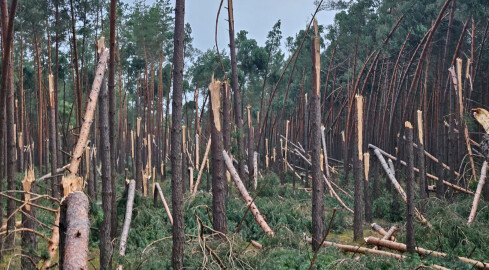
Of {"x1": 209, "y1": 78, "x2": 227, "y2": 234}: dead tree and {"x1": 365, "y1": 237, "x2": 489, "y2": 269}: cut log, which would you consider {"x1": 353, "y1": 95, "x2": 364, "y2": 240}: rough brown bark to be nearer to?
{"x1": 365, "y1": 237, "x2": 489, "y2": 269}: cut log

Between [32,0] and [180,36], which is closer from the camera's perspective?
[180,36]

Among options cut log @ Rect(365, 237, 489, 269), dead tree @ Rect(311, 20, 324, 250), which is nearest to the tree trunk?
dead tree @ Rect(311, 20, 324, 250)

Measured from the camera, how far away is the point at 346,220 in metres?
11.0

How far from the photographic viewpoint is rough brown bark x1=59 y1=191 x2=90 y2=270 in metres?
3.09

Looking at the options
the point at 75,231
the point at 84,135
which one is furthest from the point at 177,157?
the point at 75,231

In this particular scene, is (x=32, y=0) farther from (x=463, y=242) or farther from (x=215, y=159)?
(x=463, y=242)

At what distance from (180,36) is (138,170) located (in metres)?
10.1

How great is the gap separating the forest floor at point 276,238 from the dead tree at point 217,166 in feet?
0.81

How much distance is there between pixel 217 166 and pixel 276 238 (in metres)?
1.49

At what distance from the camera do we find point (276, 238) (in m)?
7.52

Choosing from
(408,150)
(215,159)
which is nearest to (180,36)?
(215,159)

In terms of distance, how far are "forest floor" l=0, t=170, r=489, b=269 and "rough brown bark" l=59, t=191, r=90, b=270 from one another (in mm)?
838

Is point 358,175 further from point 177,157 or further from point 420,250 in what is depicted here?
point 177,157

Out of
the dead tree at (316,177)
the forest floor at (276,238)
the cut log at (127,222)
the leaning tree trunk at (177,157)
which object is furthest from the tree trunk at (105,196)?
the dead tree at (316,177)
